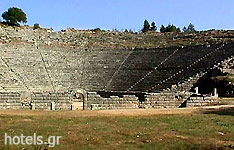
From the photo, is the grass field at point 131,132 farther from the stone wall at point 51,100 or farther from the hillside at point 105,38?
the hillside at point 105,38

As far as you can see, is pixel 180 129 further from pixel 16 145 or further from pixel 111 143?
pixel 16 145

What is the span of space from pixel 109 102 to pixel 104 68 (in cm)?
1690

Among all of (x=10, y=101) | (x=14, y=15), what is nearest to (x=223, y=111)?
(x=10, y=101)

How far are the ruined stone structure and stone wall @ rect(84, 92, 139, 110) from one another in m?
1.93

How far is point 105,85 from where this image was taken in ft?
119

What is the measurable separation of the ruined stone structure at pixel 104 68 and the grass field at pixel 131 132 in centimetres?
1030

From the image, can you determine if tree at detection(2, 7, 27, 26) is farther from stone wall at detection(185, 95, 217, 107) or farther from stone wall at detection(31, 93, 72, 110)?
stone wall at detection(185, 95, 217, 107)

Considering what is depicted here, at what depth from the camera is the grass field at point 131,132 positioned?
1073 cm

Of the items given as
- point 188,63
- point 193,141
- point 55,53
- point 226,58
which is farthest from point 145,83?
point 193,141

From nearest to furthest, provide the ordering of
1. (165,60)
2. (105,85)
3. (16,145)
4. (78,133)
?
(16,145), (78,133), (105,85), (165,60)

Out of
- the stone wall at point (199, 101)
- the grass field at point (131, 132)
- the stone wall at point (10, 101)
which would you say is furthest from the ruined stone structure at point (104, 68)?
the grass field at point (131, 132)

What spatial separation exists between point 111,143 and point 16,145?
9.07ft

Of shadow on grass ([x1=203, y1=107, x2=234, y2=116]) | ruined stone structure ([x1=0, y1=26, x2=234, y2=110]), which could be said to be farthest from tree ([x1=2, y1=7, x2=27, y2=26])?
shadow on grass ([x1=203, y1=107, x2=234, y2=116])

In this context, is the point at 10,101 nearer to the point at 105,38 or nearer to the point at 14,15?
the point at 105,38
